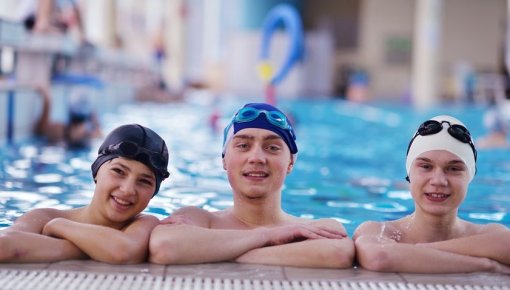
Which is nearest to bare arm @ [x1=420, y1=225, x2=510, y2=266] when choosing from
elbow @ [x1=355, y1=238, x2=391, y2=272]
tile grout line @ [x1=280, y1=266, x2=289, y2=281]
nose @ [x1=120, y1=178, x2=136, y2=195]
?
elbow @ [x1=355, y1=238, x2=391, y2=272]

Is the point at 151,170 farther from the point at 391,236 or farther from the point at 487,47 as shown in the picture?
the point at 487,47

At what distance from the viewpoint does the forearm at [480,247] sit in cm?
322

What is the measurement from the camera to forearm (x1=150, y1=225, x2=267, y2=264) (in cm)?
311

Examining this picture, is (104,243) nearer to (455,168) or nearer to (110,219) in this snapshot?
(110,219)

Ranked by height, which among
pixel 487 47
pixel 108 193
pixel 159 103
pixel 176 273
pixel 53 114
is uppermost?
pixel 487 47

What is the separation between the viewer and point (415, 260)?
310 cm

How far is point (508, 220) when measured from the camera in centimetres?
511

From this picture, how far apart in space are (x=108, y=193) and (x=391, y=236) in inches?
50.9

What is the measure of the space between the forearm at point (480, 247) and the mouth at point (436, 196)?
19 centimetres

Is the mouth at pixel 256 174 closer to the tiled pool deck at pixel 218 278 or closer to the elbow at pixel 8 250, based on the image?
the tiled pool deck at pixel 218 278

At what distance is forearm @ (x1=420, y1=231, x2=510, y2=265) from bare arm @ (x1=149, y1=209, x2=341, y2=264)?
0.47m

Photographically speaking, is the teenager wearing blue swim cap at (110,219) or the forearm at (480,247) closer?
the teenager wearing blue swim cap at (110,219)

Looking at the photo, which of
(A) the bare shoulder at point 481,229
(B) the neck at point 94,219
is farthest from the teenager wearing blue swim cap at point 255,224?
(A) the bare shoulder at point 481,229

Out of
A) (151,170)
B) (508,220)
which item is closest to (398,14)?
(508,220)
